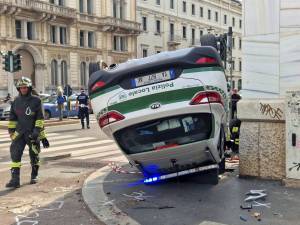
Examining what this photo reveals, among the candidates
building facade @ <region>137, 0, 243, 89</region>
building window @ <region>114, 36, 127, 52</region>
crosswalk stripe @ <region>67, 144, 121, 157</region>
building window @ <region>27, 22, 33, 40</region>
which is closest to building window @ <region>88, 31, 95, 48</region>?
building window @ <region>114, 36, 127, 52</region>

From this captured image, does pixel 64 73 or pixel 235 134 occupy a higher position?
pixel 64 73

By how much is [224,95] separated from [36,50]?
128 ft

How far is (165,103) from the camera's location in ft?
17.4

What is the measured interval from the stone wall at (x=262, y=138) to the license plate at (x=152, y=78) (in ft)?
5.66

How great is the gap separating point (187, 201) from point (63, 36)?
42.4 metres

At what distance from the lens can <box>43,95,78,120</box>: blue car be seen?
2461 centimetres

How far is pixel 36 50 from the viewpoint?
139ft

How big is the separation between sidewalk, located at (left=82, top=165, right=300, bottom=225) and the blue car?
18.0 m

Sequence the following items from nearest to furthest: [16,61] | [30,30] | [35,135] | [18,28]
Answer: [35,135]
[16,61]
[18,28]
[30,30]

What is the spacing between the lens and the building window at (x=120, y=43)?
53406 millimetres

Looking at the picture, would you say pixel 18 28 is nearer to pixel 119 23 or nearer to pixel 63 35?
pixel 63 35

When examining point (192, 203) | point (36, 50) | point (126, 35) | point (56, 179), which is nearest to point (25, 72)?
point (36, 50)

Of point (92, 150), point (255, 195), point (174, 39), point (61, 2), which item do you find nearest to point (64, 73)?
point (61, 2)

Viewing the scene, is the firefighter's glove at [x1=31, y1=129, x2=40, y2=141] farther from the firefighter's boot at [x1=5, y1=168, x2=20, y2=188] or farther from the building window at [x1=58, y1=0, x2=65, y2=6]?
the building window at [x1=58, y1=0, x2=65, y2=6]
